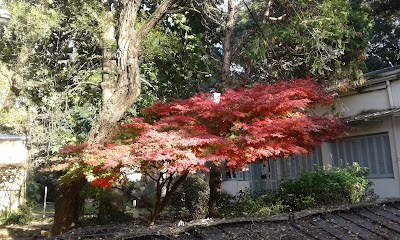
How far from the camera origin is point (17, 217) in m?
16.0

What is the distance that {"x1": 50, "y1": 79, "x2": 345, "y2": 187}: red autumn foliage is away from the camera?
7.68 meters

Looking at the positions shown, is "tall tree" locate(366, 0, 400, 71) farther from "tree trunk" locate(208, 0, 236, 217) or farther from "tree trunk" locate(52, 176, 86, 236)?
"tree trunk" locate(52, 176, 86, 236)

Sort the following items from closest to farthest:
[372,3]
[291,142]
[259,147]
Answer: [259,147], [291,142], [372,3]

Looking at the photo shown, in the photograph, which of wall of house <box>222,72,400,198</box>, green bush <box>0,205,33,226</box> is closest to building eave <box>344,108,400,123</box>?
wall of house <box>222,72,400,198</box>

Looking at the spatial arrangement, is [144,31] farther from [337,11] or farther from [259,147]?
[337,11]

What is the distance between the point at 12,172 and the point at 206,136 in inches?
520

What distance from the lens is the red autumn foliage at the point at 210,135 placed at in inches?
302

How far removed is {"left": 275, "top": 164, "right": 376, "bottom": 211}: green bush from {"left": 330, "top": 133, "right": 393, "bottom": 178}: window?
1.70 m

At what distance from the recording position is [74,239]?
258 inches

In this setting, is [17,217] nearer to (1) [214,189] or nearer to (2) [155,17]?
(1) [214,189]

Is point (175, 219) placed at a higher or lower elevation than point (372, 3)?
lower

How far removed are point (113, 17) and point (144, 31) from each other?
403 centimetres

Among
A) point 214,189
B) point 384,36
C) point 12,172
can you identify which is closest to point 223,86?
point 214,189

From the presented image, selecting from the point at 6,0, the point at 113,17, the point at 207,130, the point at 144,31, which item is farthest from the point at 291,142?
the point at 6,0
